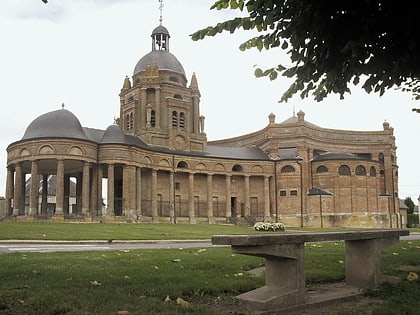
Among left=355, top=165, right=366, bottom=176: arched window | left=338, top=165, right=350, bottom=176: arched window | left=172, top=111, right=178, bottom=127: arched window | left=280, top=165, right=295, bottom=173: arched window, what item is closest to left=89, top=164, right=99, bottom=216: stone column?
left=172, top=111, right=178, bottom=127: arched window

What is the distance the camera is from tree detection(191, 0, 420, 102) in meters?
6.46

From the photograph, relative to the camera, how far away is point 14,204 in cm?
4709

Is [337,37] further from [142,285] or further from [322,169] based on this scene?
[322,169]

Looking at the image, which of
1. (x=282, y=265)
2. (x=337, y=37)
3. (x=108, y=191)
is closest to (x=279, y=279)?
(x=282, y=265)

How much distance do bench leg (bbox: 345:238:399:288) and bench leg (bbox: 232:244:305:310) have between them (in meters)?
1.89

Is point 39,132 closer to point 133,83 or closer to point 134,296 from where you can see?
point 133,83

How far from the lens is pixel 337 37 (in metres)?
6.81

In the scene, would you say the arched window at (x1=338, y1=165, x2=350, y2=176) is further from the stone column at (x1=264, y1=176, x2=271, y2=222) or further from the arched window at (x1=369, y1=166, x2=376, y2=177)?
the stone column at (x1=264, y1=176, x2=271, y2=222)

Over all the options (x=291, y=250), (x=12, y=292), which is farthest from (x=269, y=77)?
(x=12, y=292)

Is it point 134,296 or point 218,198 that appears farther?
point 218,198

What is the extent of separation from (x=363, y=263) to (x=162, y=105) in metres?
51.4

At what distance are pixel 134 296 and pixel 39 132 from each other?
1701 inches

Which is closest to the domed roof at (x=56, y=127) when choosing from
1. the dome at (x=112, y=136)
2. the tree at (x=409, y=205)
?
the dome at (x=112, y=136)

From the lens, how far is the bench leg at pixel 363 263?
789 centimetres
